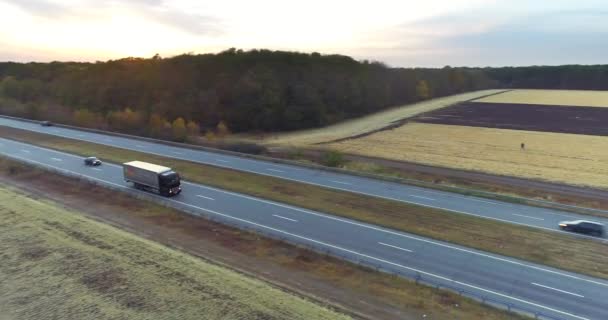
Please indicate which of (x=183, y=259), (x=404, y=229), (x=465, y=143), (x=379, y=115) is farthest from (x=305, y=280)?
(x=379, y=115)

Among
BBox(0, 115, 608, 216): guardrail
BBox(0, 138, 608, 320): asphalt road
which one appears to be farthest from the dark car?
BBox(0, 138, 608, 320): asphalt road

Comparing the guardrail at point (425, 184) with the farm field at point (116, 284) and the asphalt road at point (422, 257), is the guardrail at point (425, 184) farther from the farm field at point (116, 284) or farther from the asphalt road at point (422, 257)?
the farm field at point (116, 284)

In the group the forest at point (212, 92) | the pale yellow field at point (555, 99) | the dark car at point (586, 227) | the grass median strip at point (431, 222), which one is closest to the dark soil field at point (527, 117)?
the pale yellow field at point (555, 99)

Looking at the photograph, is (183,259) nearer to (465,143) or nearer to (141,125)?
(465,143)

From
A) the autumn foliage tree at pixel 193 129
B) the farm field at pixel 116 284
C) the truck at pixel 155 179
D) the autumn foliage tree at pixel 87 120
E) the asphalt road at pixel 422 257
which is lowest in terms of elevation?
the asphalt road at pixel 422 257

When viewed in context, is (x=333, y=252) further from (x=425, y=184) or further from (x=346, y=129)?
(x=346, y=129)

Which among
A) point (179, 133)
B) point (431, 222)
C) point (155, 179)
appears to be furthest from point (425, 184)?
point (179, 133)
